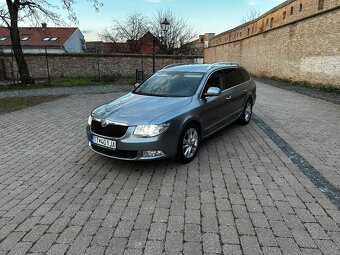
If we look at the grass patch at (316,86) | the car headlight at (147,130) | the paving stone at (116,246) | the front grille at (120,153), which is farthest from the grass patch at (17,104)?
the grass patch at (316,86)

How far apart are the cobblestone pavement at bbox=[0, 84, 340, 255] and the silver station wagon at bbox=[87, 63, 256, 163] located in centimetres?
41

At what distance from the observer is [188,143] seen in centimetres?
477

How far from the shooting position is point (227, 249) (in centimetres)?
271

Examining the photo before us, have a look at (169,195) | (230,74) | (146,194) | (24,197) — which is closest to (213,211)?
(169,195)

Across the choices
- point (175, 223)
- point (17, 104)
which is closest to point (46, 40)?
point (17, 104)

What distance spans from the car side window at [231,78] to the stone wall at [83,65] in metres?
19.5

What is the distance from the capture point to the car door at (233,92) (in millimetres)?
6105

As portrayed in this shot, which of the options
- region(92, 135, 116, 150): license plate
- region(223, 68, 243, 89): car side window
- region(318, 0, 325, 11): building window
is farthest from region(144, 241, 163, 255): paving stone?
region(318, 0, 325, 11): building window

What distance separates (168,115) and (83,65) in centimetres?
2371

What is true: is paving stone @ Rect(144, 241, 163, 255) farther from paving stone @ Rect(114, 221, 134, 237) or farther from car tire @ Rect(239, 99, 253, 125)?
car tire @ Rect(239, 99, 253, 125)

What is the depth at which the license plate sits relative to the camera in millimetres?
4273

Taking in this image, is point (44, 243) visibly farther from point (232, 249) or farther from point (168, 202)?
point (232, 249)

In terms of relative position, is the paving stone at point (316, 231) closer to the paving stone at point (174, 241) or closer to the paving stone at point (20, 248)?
the paving stone at point (174, 241)

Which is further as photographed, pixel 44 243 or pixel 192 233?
pixel 192 233
